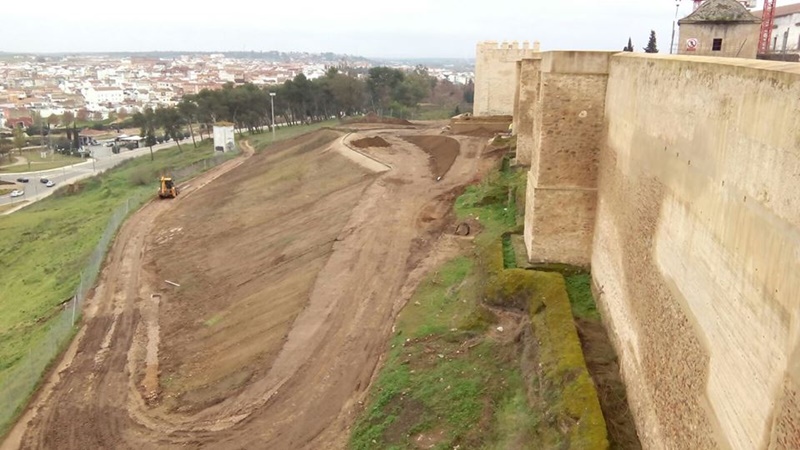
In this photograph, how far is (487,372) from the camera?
1251 cm

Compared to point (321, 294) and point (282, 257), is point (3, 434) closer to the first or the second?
point (321, 294)

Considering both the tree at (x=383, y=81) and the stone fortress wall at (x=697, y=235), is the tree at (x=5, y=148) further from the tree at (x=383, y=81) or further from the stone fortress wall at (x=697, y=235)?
the stone fortress wall at (x=697, y=235)

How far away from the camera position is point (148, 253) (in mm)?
25078

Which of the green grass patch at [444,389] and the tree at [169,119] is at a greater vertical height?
the tree at [169,119]

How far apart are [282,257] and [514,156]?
32.4 ft

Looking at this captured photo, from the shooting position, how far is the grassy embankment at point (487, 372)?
10.4 m

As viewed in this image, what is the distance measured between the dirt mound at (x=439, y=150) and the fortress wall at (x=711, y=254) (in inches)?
664

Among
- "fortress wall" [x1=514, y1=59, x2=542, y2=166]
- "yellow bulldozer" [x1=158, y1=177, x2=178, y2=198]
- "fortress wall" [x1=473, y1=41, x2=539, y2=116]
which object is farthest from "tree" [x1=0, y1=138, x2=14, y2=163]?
"fortress wall" [x1=514, y1=59, x2=542, y2=166]

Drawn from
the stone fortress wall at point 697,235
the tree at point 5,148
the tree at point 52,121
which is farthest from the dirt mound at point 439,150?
the tree at point 52,121

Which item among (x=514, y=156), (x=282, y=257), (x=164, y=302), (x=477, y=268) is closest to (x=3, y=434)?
(x=164, y=302)

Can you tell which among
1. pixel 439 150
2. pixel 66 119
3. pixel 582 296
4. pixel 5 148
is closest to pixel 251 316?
pixel 582 296

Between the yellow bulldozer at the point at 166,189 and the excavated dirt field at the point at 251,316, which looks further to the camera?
the yellow bulldozer at the point at 166,189

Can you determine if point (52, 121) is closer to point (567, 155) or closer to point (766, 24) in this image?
point (766, 24)

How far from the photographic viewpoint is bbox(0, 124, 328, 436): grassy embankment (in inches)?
797
